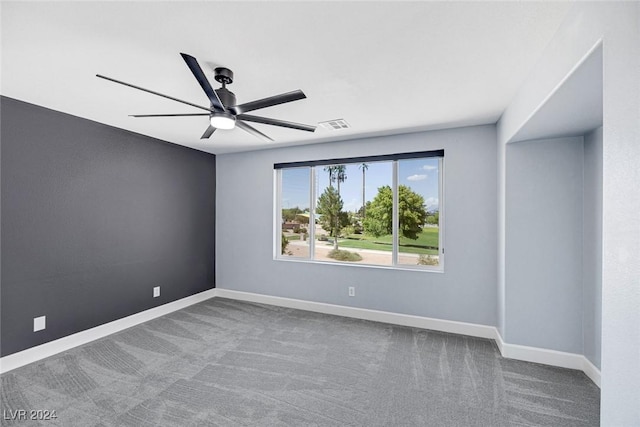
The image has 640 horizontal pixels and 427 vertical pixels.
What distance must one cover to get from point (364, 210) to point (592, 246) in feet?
7.74

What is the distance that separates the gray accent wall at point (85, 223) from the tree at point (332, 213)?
81.5 inches

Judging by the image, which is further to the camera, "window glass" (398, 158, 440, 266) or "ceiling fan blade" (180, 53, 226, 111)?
"window glass" (398, 158, 440, 266)

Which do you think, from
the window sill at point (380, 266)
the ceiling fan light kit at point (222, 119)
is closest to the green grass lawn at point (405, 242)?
the window sill at point (380, 266)

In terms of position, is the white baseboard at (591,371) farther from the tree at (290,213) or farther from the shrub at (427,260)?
the tree at (290,213)

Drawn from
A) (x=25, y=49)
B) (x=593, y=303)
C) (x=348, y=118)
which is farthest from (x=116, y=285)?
(x=593, y=303)

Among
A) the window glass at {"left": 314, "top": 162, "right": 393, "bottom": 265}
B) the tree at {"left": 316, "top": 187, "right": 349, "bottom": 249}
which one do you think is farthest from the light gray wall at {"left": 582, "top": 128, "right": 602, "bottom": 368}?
the tree at {"left": 316, "top": 187, "right": 349, "bottom": 249}

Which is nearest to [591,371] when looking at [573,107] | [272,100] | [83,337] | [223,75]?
[573,107]

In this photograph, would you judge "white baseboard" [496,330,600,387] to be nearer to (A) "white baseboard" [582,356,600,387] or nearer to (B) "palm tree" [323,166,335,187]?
(A) "white baseboard" [582,356,600,387]

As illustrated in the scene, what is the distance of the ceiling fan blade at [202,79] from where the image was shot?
1.51 m

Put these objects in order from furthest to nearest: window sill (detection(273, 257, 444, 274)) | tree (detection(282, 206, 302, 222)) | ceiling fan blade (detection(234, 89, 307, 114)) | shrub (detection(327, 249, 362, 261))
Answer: tree (detection(282, 206, 302, 222)) → shrub (detection(327, 249, 362, 261)) → window sill (detection(273, 257, 444, 274)) → ceiling fan blade (detection(234, 89, 307, 114))

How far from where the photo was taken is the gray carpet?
199 centimetres

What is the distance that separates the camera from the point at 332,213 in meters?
4.24

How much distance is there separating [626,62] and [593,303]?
96.4 inches

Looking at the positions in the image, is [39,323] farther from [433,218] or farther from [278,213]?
[433,218]
